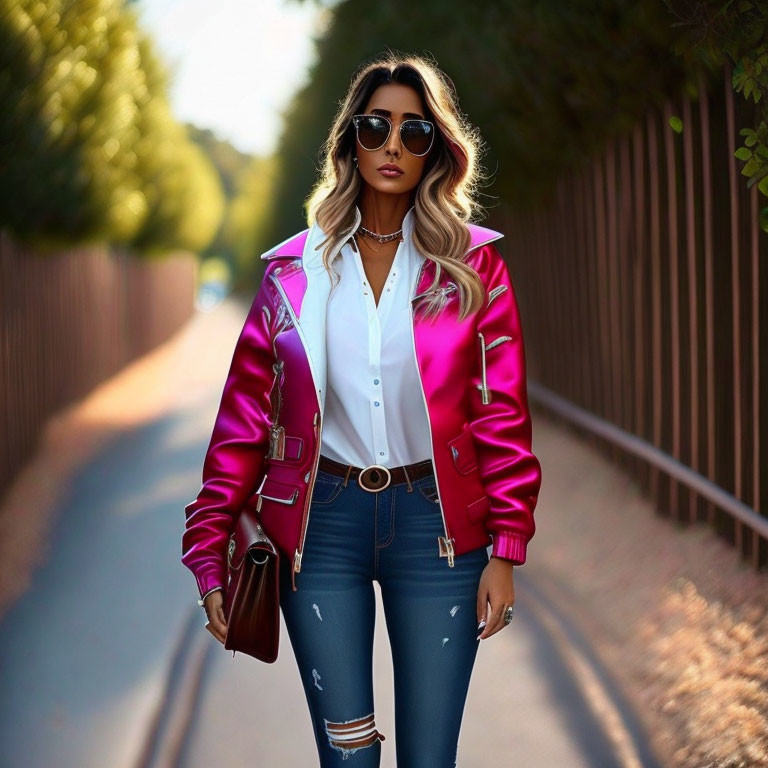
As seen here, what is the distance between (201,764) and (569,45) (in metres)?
5.36

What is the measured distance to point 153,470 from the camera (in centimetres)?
1109

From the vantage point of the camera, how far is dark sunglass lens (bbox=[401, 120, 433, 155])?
9.80 ft

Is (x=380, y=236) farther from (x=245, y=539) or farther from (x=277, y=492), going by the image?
(x=245, y=539)

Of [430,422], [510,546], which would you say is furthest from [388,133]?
[510,546]

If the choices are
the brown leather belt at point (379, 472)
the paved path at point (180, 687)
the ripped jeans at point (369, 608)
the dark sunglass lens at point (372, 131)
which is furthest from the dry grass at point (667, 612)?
the dark sunglass lens at point (372, 131)

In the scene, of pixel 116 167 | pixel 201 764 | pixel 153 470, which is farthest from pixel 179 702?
pixel 116 167

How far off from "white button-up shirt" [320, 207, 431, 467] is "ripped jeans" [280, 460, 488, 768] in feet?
0.28

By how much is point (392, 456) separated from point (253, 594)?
1.46 feet

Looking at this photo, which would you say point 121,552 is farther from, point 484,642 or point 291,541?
point 291,541

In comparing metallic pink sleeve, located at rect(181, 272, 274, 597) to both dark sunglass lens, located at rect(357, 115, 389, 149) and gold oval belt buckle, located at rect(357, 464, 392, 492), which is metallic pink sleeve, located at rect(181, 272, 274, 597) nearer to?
gold oval belt buckle, located at rect(357, 464, 392, 492)

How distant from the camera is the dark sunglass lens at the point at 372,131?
118 inches

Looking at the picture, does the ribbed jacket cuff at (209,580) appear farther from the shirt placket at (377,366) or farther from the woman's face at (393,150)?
the woman's face at (393,150)

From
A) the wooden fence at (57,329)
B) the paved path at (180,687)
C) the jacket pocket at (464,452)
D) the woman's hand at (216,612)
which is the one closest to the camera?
the jacket pocket at (464,452)

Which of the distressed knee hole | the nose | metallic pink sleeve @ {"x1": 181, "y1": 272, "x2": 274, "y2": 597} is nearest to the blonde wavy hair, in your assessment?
the nose
